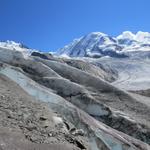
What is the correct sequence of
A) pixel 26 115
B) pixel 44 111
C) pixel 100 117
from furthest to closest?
pixel 100 117, pixel 44 111, pixel 26 115

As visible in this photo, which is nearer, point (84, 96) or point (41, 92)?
point (41, 92)

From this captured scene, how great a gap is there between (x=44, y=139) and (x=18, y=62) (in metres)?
19.0

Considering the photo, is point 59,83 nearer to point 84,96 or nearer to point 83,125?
point 84,96

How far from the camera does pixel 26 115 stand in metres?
20.1

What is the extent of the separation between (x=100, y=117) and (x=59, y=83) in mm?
4484

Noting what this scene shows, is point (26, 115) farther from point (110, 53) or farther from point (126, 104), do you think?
point (110, 53)

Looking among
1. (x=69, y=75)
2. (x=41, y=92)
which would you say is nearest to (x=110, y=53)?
(x=69, y=75)

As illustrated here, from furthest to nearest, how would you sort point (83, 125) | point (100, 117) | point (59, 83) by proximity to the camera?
point (59, 83)
point (100, 117)
point (83, 125)

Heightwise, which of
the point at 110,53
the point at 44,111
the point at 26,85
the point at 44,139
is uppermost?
the point at 110,53

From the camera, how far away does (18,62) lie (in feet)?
120

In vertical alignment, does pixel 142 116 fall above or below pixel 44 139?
above

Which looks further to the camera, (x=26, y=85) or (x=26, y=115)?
(x=26, y=85)

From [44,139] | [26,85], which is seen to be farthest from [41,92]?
[44,139]

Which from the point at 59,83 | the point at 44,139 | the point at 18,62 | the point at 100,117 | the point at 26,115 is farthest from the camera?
the point at 18,62
